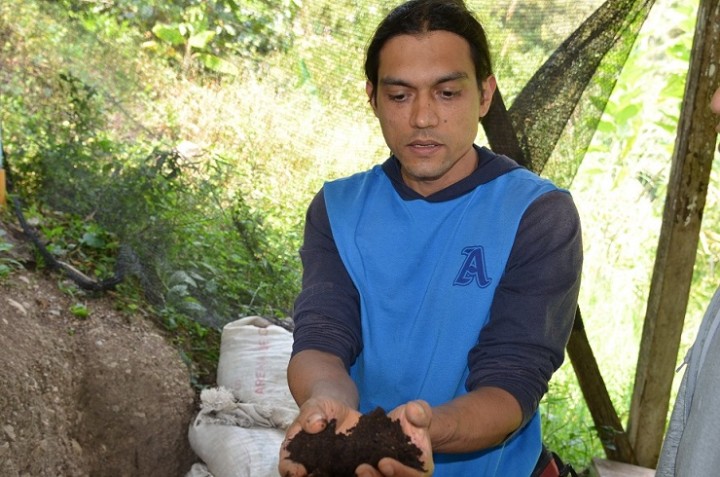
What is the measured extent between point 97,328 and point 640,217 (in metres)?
3.49

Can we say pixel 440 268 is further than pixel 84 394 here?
No

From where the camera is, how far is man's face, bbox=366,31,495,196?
7.03ft

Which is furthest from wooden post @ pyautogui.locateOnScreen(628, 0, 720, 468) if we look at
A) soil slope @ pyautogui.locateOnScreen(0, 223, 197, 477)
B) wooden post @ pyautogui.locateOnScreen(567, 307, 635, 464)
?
soil slope @ pyautogui.locateOnScreen(0, 223, 197, 477)

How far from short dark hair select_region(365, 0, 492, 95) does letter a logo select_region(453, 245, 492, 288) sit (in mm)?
480

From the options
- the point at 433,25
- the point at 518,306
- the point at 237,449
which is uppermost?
the point at 433,25

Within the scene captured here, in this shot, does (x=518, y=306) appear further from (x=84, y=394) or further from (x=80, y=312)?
(x=80, y=312)

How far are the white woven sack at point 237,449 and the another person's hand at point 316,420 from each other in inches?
57.0

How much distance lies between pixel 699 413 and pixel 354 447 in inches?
24.2

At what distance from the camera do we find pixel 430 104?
7.02 ft

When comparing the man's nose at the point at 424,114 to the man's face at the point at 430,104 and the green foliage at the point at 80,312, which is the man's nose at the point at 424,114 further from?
the green foliage at the point at 80,312

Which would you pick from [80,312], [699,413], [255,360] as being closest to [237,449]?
[255,360]

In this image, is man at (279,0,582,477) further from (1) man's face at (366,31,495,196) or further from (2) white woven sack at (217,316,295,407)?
(2) white woven sack at (217,316,295,407)

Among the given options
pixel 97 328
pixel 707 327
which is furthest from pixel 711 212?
pixel 707 327

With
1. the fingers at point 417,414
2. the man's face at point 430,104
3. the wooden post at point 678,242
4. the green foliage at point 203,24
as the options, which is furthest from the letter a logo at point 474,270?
the green foliage at point 203,24
